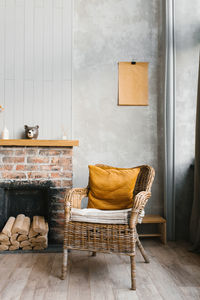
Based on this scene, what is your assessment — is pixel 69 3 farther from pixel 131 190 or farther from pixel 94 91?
pixel 131 190

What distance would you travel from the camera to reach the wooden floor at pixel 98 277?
1.79 meters

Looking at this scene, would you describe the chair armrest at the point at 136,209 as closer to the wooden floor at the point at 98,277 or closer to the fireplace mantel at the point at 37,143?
the wooden floor at the point at 98,277

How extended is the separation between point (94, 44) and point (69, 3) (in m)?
0.51

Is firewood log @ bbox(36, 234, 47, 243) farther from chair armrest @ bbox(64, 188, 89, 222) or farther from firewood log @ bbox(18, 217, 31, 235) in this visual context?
chair armrest @ bbox(64, 188, 89, 222)

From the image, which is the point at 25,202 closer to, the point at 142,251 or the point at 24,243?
the point at 24,243

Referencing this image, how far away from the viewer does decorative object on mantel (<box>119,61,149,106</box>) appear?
3172mm

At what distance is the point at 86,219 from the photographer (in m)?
2.00

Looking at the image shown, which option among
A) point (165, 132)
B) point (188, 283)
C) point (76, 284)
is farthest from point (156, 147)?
point (76, 284)

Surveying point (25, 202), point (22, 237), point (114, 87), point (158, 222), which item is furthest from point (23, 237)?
point (114, 87)

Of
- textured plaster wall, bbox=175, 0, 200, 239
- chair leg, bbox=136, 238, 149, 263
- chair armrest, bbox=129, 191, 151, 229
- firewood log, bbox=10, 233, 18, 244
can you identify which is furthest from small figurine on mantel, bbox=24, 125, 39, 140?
textured plaster wall, bbox=175, 0, 200, 239

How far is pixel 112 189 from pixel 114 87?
1380 mm

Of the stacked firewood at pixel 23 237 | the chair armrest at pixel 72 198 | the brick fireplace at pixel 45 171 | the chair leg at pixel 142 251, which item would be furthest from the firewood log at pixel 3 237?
the chair leg at pixel 142 251

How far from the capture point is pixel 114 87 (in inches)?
125

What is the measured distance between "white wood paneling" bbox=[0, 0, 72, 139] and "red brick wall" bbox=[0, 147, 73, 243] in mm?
237
